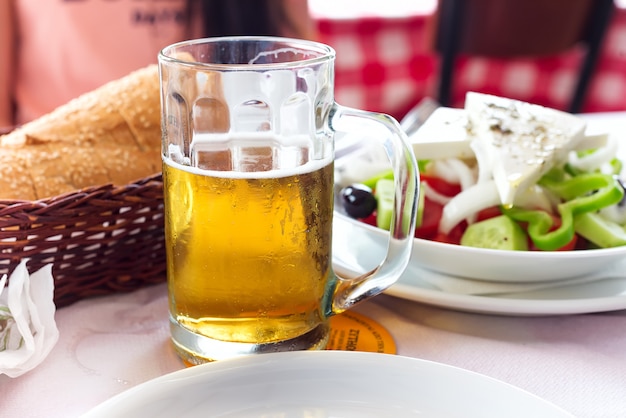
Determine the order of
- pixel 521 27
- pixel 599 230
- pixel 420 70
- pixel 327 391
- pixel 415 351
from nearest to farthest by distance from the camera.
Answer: pixel 327 391, pixel 415 351, pixel 599 230, pixel 521 27, pixel 420 70

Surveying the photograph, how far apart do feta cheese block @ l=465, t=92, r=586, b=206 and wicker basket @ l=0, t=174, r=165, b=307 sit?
374mm

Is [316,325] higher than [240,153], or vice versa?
[240,153]

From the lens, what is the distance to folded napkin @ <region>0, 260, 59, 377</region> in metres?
0.59

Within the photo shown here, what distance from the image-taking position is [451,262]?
0.70 m

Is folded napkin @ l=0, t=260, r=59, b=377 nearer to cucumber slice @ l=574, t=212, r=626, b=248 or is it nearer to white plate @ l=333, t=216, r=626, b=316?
white plate @ l=333, t=216, r=626, b=316

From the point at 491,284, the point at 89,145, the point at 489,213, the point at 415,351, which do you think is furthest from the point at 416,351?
the point at 89,145

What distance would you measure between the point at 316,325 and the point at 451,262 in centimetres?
15

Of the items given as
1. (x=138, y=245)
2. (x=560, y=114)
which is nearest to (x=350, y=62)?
(x=560, y=114)

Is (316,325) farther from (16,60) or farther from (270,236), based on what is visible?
(16,60)

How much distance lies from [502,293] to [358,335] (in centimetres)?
15

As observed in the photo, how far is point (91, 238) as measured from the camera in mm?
714

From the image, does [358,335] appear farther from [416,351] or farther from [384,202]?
[384,202]

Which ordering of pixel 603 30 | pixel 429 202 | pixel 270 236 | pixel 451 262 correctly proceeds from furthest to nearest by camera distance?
pixel 603 30 < pixel 429 202 < pixel 451 262 < pixel 270 236

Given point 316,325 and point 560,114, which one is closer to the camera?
point 316,325
